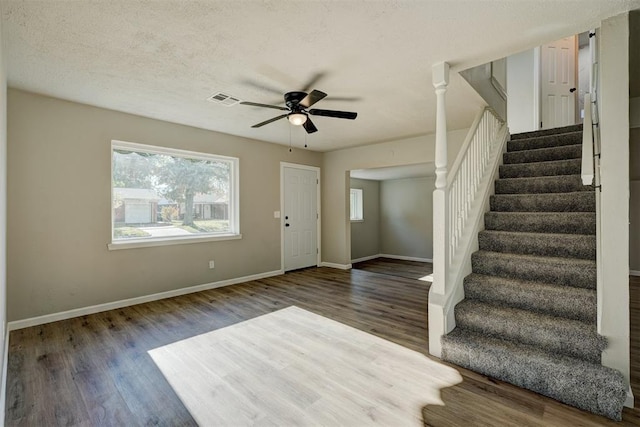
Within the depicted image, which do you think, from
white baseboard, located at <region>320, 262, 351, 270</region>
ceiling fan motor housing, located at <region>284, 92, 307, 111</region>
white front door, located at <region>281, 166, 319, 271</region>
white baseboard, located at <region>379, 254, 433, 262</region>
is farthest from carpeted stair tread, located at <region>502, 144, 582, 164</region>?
white baseboard, located at <region>379, 254, 433, 262</region>

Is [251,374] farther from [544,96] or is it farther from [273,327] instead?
[544,96]

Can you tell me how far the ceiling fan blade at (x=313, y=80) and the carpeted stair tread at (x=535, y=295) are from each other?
7.62 feet

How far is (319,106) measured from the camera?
3668 mm

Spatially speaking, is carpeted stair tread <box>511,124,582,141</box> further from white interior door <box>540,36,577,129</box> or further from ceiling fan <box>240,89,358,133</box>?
ceiling fan <box>240,89,358,133</box>

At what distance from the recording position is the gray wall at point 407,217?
8.05 m

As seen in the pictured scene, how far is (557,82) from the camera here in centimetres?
545

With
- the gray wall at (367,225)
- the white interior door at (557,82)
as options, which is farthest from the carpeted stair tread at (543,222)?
the gray wall at (367,225)

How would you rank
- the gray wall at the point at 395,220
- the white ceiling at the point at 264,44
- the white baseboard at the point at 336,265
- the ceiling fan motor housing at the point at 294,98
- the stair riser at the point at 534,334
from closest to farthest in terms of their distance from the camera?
the white ceiling at the point at 264,44
the stair riser at the point at 534,334
the ceiling fan motor housing at the point at 294,98
the white baseboard at the point at 336,265
the gray wall at the point at 395,220

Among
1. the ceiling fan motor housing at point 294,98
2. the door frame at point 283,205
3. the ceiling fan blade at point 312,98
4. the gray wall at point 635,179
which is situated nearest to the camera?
the ceiling fan blade at point 312,98

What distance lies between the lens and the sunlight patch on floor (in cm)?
186

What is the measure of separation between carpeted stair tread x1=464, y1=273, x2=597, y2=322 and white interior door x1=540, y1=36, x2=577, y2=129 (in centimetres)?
432

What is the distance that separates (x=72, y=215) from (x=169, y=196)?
1151mm

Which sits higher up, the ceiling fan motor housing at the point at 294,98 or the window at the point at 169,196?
the ceiling fan motor housing at the point at 294,98

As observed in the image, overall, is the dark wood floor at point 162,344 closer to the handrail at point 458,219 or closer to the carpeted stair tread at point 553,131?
the handrail at point 458,219
